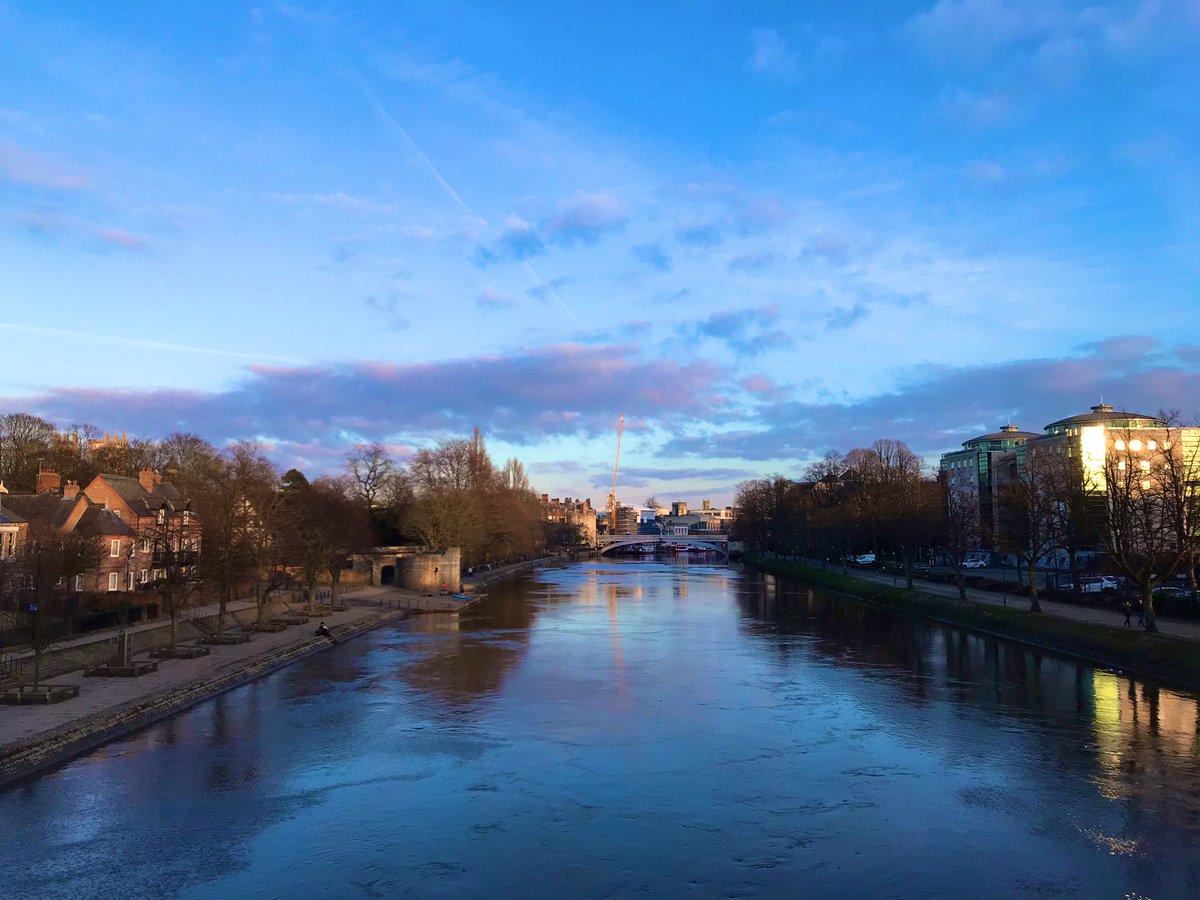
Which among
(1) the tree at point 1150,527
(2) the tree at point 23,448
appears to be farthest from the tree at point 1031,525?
(2) the tree at point 23,448

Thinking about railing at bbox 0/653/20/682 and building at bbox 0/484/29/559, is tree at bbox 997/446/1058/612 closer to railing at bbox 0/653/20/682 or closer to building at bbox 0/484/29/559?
railing at bbox 0/653/20/682

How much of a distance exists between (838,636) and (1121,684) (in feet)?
59.0

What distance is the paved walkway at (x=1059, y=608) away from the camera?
39.5m

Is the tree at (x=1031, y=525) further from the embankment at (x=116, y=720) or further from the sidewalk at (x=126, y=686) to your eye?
the sidewalk at (x=126, y=686)

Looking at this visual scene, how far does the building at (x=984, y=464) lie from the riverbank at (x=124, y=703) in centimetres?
10302

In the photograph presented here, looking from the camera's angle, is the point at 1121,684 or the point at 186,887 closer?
the point at 186,887

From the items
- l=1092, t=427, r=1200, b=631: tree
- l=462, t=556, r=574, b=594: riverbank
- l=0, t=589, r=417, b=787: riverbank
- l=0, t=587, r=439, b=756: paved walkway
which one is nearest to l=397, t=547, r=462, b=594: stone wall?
l=462, t=556, r=574, b=594: riverbank

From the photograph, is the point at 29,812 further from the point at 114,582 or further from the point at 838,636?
the point at 114,582

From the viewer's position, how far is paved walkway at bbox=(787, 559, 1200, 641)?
39.5 metres

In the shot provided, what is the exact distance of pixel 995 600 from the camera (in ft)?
188

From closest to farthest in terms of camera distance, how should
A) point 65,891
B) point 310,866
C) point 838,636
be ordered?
point 65,891 < point 310,866 < point 838,636

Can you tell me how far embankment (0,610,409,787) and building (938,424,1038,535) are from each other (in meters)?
106

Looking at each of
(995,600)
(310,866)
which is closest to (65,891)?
(310,866)

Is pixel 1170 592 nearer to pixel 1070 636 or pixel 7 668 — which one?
pixel 1070 636
